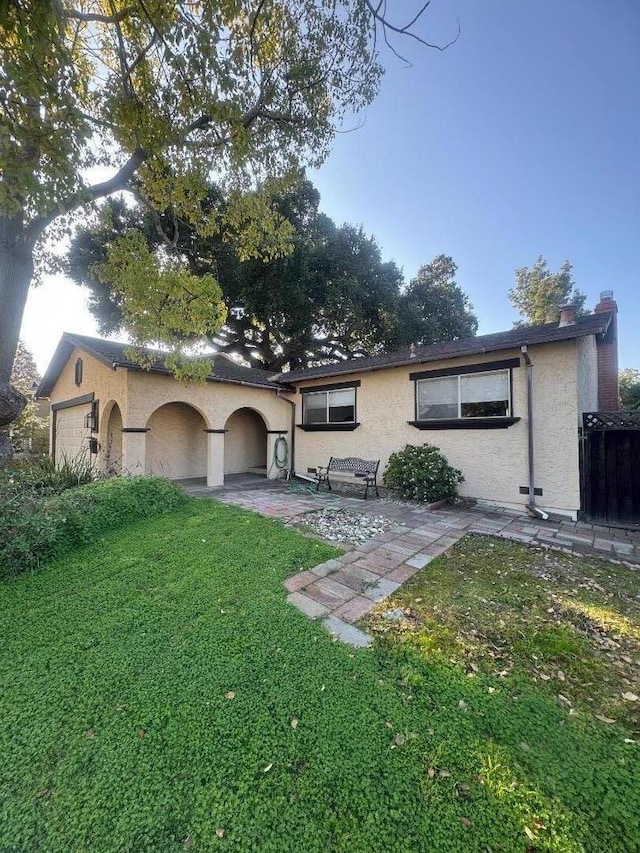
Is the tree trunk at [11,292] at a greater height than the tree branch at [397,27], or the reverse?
the tree branch at [397,27]

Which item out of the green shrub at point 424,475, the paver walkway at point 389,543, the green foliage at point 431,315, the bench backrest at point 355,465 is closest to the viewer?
the paver walkway at point 389,543

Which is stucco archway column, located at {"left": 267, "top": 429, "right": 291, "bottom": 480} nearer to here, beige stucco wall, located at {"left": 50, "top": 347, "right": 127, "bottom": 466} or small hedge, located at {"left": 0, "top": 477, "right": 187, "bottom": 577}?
beige stucco wall, located at {"left": 50, "top": 347, "right": 127, "bottom": 466}

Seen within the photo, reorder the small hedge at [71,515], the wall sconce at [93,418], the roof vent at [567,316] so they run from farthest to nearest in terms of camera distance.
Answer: the wall sconce at [93,418]
the roof vent at [567,316]
the small hedge at [71,515]

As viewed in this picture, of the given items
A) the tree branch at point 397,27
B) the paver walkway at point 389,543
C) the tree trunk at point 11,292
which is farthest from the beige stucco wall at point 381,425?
the tree branch at point 397,27

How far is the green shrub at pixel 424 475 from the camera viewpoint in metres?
6.86

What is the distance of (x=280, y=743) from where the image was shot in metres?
1.66

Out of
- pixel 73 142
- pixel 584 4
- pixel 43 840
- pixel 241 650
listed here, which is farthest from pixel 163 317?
pixel 584 4

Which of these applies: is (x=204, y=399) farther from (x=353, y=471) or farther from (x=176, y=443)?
(x=353, y=471)

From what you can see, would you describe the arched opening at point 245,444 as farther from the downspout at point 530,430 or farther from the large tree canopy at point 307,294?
the downspout at point 530,430

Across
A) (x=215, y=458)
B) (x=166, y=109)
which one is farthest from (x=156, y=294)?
(x=215, y=458)

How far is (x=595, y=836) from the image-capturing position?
1.30 metres

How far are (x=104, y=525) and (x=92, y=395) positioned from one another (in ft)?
18.8

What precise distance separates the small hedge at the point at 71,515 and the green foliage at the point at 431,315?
44.7 ft

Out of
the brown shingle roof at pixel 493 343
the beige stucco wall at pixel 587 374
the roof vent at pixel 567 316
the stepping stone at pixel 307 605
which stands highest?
the roof vent at pixel 567 316
